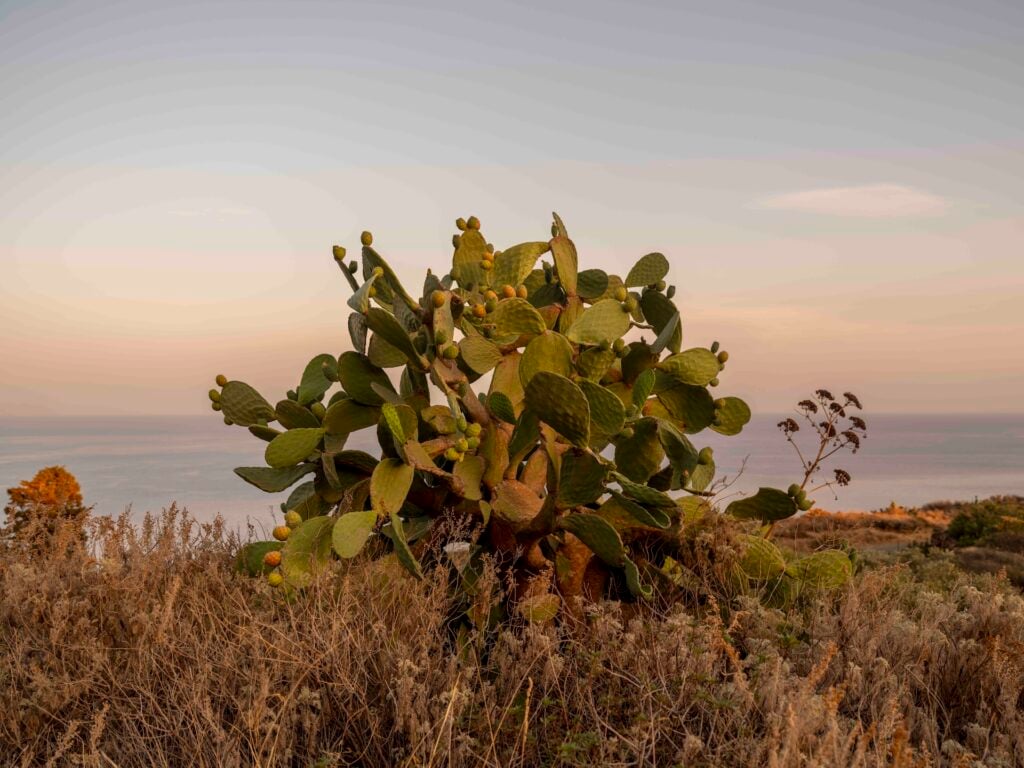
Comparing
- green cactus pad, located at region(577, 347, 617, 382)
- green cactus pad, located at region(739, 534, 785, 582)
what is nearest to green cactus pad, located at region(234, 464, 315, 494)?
green cactus pad, located at region(577, 347, 617, 382)

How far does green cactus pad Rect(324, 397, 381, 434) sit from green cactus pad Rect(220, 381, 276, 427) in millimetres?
431

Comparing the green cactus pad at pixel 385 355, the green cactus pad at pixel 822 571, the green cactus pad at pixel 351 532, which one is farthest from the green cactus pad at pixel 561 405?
the green cactus pad at pixel 822 571

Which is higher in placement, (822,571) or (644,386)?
(644,386)

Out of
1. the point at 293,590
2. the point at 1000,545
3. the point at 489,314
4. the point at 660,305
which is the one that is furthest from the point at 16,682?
the point at 1000,545

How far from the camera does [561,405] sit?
357cm

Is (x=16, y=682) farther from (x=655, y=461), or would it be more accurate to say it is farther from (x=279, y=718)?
(x=655, y=461)

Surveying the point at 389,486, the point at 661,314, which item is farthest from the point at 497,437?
the point at 661,314

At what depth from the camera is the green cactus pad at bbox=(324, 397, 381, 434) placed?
4211mm

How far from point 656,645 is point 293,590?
4.81 ft

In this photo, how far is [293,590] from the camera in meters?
3.61

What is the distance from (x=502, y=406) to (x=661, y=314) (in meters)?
1.27

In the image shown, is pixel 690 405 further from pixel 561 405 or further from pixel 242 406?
pixel 242 406

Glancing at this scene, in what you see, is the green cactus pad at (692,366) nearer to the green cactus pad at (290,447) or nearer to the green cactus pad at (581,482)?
the green cactus pad at (581,482)

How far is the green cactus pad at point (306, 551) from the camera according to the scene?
3.65m
